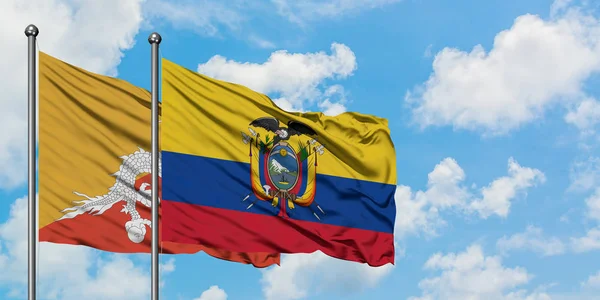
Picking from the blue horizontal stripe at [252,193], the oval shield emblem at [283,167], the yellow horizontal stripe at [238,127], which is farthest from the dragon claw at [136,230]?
the oval shield emblem at [283,167]

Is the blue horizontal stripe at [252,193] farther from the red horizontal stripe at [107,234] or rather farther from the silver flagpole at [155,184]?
the silver flagpole at [155,184]

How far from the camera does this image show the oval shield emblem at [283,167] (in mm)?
19625

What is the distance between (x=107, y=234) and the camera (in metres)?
17.6

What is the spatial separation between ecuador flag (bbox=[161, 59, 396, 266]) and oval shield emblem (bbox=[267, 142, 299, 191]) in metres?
0.02

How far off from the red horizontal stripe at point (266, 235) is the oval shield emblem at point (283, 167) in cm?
70

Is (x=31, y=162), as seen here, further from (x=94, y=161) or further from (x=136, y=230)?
(x=136, y=230)

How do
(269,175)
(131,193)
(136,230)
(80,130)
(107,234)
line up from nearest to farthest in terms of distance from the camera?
(80,130) → (107,234) → (136,230) → (131,193) → (269,175)

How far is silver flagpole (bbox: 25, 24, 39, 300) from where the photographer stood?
15.6 m

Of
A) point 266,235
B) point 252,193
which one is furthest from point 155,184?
point 266,235

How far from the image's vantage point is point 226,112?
18.9m

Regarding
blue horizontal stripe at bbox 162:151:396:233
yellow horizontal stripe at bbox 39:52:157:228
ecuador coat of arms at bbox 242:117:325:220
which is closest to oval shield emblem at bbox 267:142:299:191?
ecuador coat of arms at bbox 242:117:325:220

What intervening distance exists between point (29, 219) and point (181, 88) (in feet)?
12.1

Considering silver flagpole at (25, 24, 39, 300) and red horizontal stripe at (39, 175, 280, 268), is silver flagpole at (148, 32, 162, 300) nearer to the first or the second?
red horizontal stripe at (39, 175, 280, 268)

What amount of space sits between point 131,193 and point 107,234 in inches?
33.8
